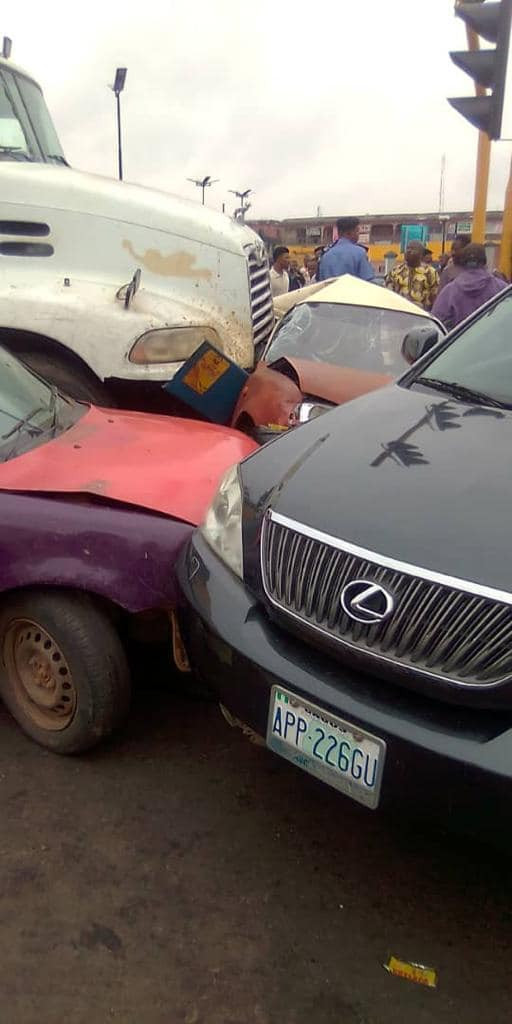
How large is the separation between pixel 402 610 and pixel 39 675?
4.98ft

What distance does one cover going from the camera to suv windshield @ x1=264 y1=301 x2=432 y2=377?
5.47 metres

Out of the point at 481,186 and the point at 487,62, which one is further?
the point at 481,186

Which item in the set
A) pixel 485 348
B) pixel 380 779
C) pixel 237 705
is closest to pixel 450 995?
pixel 380 779

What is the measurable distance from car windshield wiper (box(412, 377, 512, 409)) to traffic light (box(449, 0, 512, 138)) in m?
3.92

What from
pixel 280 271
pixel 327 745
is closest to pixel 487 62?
pixel 280 271

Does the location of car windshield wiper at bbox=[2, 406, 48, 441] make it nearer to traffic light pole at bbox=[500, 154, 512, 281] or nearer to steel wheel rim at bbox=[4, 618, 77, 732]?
steel wheel rim at bbox=[4, 618, 77, 732]

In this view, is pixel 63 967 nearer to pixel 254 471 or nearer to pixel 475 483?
pixel 254 471

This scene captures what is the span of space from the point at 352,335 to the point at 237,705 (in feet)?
12.5

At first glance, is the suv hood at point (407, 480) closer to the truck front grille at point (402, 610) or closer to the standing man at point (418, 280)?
the truck front grille at point (402, 610)

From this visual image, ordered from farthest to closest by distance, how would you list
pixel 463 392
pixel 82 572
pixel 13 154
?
pixel 13 154 < pixel 463 392 < pixel 82 572

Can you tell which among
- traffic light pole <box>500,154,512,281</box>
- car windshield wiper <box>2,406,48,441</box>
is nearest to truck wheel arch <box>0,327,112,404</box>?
car windshield wiper <box>2,406,48,441</box>

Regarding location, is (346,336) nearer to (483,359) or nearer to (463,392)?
(483,359)

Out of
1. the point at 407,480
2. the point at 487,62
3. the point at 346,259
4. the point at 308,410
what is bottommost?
the point at 308,410

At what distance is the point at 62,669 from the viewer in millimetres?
2857
